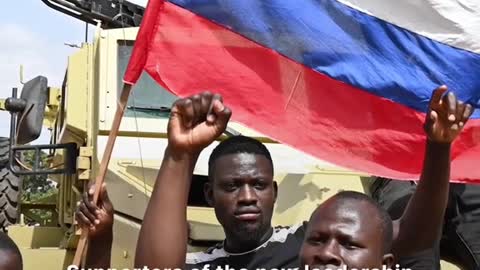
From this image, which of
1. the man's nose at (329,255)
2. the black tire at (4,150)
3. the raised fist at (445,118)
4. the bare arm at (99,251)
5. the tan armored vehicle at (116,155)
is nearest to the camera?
the man's nose at (329,255)

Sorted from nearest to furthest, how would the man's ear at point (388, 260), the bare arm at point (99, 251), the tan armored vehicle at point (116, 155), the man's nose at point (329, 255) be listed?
the man's nose at point (329, 255)
the man's ear at point (388, 260)
the bare arm at point (99, 251)
the tan armored vehicle at point (116, 155)

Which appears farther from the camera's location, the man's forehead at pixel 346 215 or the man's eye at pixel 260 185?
the man's eye at pixel 260 185

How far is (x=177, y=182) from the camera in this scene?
2.73m

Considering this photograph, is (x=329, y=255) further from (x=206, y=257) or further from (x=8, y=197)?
(x=8, y=197)

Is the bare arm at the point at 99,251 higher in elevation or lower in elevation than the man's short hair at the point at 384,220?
lower

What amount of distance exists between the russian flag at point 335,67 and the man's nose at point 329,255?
103 cm

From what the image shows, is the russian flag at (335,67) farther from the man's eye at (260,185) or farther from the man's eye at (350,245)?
the man's eye at (350,245)

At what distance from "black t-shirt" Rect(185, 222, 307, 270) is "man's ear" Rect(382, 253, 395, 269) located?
439 millimetres

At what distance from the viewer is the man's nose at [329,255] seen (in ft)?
8.38

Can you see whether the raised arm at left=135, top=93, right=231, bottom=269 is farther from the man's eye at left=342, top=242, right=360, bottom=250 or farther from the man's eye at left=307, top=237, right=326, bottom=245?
the man's eye at left=342, top=242, right=360, bottom=250

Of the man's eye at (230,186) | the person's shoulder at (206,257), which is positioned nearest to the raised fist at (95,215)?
the person's shoulder at (206,257)

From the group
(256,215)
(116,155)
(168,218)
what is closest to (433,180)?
(256,215)

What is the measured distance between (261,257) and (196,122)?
61 centimetres

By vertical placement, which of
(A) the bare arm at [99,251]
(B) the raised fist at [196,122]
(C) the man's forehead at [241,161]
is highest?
(B) the raised fist at [196,122]
